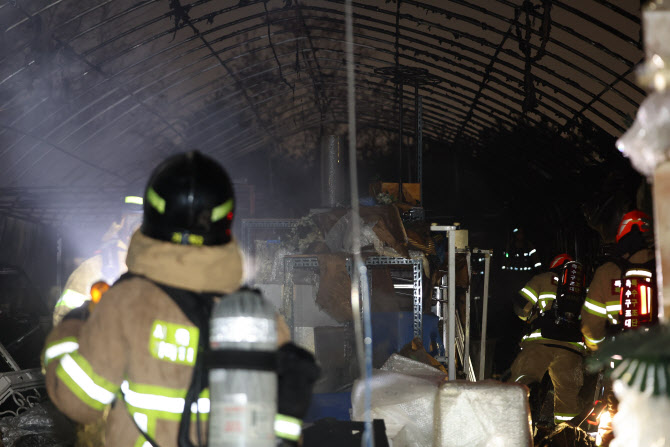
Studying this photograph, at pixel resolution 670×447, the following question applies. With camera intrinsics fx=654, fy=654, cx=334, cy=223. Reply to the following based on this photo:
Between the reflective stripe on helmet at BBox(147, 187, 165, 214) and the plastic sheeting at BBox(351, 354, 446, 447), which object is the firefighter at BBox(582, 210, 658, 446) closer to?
the plastic sheeting at BBox(351, 354, 446, 447)

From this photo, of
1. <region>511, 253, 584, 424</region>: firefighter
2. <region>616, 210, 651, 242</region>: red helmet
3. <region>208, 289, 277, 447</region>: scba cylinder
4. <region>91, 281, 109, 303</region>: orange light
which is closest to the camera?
<region>208, 289, 277, 447</region>: scba cylinder

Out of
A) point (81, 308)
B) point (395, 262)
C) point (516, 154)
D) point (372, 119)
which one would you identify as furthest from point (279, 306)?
point (372, 119)

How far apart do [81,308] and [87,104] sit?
42.1 feet

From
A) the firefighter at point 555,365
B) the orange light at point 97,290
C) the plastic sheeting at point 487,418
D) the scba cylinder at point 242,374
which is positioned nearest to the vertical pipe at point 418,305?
the firefighter at point 555,365

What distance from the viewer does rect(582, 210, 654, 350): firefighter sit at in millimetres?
5738

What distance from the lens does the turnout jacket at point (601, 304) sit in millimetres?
6316

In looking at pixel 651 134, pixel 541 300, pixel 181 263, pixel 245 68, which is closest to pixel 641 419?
pixel 651 134

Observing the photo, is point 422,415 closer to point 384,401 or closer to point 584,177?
point 384,401

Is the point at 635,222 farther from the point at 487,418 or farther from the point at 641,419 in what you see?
the point at 641,419

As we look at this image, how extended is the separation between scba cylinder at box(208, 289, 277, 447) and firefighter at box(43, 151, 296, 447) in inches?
14.3

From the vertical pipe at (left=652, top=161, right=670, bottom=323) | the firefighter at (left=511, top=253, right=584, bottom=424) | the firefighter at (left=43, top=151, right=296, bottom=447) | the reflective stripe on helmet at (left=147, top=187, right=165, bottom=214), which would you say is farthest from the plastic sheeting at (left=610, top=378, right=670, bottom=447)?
the firefighter at (left=511, top=253, right=584, bottom=424)

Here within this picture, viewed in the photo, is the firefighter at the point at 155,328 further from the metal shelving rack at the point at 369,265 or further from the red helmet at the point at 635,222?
the metal shelving rack at the point at 369,265

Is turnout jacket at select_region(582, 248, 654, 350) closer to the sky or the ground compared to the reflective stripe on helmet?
closer to the ground

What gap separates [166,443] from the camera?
2.38 metres
